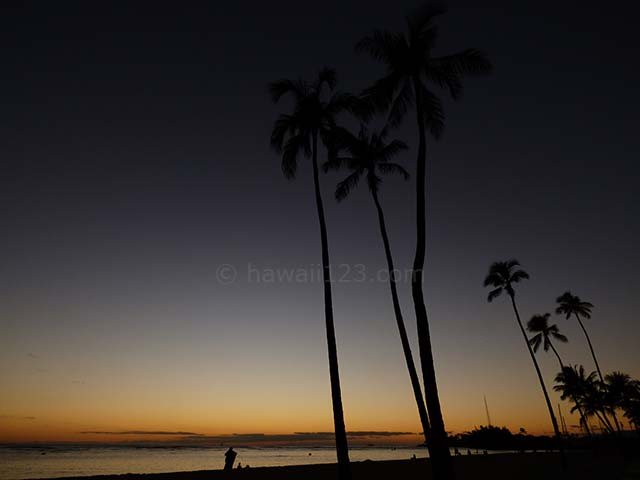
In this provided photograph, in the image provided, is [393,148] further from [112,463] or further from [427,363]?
[112,463]

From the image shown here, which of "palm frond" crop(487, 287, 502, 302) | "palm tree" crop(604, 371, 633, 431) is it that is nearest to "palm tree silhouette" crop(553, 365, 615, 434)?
"palm tree" crop(604, 371, 633, 431)

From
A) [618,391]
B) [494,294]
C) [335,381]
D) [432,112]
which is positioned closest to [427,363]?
[335,381]

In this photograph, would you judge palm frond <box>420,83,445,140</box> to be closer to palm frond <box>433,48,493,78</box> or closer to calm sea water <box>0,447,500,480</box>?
palm frond <box>433,48,493,78</box>

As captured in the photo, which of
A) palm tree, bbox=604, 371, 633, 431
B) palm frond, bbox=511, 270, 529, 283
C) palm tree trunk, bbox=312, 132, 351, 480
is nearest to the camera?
palm tree trunk, bbox=312, 132, 351, 480

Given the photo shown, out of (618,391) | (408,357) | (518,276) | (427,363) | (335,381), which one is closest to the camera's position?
(427,363)

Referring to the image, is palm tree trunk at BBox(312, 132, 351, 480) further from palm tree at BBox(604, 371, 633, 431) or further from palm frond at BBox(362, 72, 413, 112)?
palm tree at BBox(604, 371, 633, 431)

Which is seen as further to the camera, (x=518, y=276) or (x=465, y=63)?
(x=518, y=276)

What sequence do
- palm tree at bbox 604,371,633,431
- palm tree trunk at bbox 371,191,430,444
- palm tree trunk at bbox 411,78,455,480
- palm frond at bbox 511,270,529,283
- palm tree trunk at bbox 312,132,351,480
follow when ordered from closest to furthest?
palm tree trunk at bbox 411,78,455,480 → palm tree trunk at bbox 312,132,351,480 → palm tree trunk at bbox 371,191,430,444 → palm frond at bbox 511,270,529,283 → palm tree at bbox 604,371,633,431

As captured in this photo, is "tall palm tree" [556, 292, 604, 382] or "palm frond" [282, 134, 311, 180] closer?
"palm frond" [282, 134, 311, 180]

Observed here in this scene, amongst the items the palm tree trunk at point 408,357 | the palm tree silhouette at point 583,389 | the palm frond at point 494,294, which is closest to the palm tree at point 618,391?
the palm tree silhouette at point 583,389

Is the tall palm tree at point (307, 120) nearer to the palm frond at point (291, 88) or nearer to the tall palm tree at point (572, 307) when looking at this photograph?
the palm frond at point (291, 88)

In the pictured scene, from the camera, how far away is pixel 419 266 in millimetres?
14977

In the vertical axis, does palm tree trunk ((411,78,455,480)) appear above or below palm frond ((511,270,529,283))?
below

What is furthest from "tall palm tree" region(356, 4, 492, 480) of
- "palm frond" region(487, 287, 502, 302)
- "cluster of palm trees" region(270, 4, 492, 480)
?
"palm frond" region(487, 287, 502, 302)
